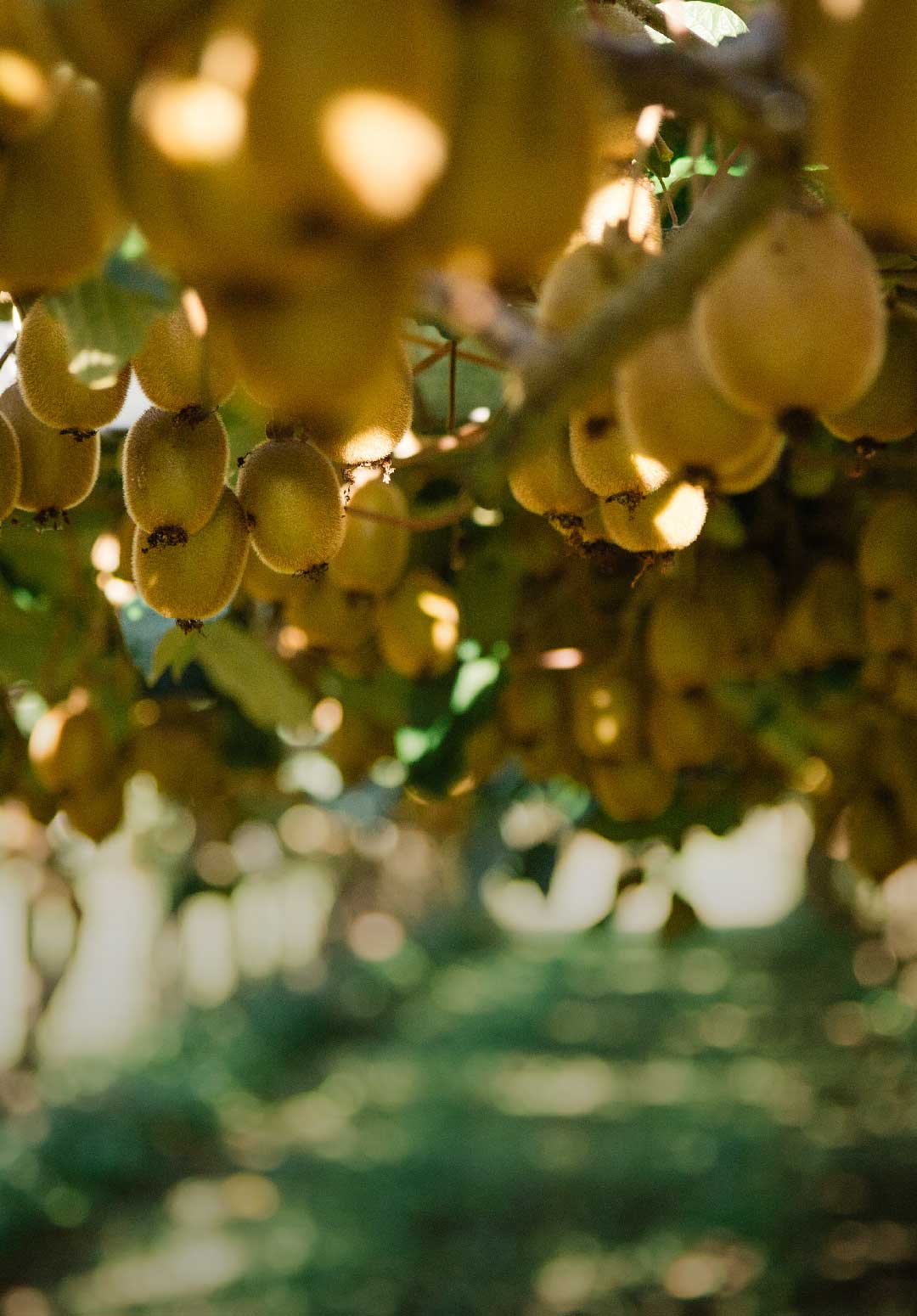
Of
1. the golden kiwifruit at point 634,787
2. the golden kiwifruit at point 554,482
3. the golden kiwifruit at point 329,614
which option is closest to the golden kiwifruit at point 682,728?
the golden kiwifruit at point 634,787

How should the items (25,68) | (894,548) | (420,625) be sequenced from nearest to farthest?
(25,68) < (894,548) < (420,625)

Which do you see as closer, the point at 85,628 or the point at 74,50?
the point at 74,50

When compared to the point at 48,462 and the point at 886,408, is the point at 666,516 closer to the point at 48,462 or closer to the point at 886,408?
the point at 886,408

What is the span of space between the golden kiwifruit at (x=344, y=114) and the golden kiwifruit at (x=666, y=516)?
28.6 inches

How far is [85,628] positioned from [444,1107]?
275 inches

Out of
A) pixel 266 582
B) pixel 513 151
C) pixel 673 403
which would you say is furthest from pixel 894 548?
pixel 513 151

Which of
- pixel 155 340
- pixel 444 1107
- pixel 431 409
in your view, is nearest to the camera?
pixel 155 340

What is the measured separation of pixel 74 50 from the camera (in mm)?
473

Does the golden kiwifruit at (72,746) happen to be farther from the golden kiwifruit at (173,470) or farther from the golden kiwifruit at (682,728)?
the golden kiwifruit at (173,470)

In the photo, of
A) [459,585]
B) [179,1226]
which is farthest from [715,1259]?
[459,585]

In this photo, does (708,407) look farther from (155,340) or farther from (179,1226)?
(179,1226)

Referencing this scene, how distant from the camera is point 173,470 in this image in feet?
3.68

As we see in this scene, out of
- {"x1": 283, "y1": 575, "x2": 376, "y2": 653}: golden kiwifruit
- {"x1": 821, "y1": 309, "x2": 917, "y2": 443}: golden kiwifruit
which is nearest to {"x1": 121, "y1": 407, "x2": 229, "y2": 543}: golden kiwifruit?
{"x1": 821, "y1": 309, "x2": 917, "y2": 443}: golden kiwifruit

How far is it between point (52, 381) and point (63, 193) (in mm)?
492
